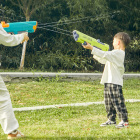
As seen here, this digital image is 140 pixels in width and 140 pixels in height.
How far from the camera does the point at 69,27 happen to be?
11875 millimetres

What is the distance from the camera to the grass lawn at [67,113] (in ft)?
12.4

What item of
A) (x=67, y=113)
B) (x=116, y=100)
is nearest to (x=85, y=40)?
(x=116, y=100)

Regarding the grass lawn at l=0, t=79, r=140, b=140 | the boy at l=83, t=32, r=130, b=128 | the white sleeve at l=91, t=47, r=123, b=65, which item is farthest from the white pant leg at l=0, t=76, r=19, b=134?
the boy at l=83, t=32, r=130, b=128

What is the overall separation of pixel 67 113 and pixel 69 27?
6932 millimetres

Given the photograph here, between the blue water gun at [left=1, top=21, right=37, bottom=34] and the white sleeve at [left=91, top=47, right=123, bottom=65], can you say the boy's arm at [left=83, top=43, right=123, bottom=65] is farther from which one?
the blue water gun at [left=1, top=21, right=37, bottom=34]

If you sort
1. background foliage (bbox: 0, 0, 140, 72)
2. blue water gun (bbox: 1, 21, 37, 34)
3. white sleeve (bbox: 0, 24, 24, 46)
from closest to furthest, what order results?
white sleeve (bbox: 0, 24, 24, 46), blue water gun (bbox: 1, 21, 37, 34), background foliage (bbox: 0, 0, 140, 72)

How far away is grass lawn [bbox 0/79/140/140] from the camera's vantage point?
379 centimetres

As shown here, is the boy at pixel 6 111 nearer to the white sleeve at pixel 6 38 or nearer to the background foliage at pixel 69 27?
the white sleeve at pixel 6 38

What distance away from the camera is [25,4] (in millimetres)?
11086

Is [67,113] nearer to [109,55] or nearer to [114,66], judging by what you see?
[114,66]

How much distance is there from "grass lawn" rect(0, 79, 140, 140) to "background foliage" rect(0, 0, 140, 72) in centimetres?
266

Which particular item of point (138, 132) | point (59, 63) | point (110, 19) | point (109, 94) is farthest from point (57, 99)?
point (110, 19)

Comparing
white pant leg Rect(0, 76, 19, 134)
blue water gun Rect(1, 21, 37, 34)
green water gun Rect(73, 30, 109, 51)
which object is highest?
blue water gun Rect(1, 21, 37, 34)

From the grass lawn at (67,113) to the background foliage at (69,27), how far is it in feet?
8.71
